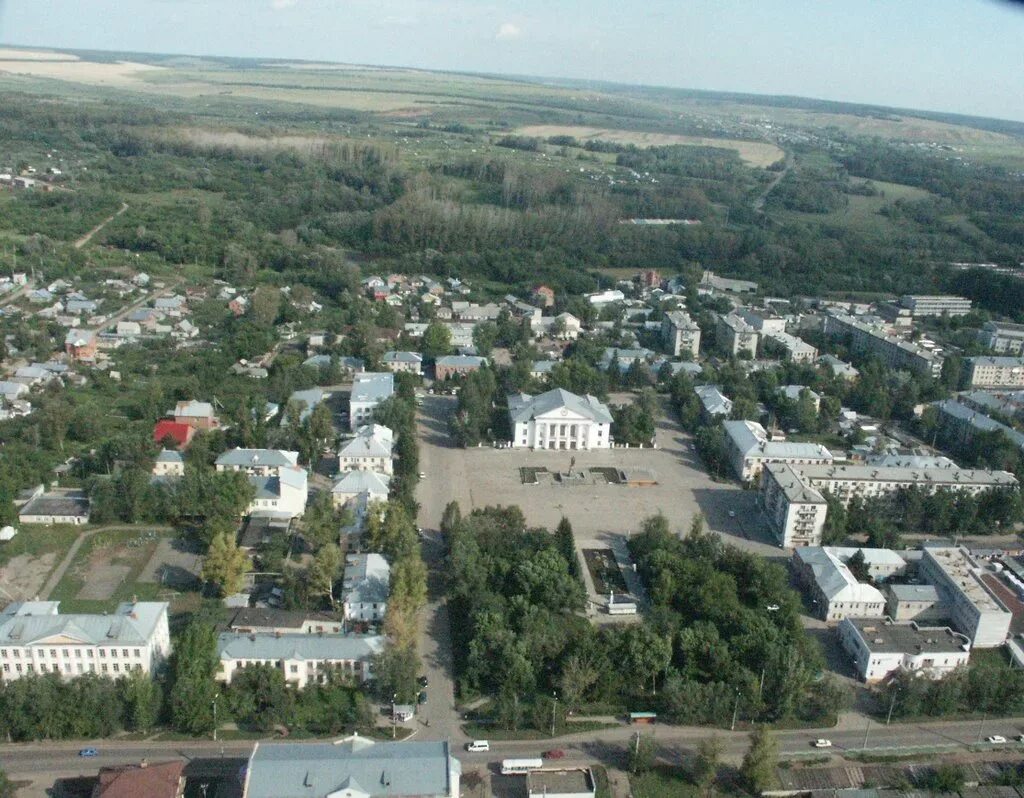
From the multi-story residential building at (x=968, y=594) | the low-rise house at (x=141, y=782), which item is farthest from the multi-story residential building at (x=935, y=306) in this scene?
the low-rise house at (x=141, y=782)

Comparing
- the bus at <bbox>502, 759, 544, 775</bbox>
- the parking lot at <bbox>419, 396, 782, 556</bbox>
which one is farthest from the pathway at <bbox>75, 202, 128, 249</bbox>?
the bus at <bbox>502, 759, 544, 775</bbox>

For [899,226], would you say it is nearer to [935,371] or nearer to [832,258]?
[832,258]

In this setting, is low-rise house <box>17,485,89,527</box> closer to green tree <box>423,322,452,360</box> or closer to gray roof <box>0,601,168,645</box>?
gray roof <box>0,601,168,645</box>

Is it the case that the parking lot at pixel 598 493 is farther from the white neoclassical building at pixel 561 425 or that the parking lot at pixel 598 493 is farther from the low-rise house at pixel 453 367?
the low-rise house at pixel 453 367

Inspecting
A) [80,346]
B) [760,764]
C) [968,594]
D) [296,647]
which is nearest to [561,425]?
[968,594]

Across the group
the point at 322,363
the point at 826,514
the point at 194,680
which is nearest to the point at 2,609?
the point at 194,680

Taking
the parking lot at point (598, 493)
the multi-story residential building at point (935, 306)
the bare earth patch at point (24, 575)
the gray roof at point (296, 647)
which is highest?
the multi-story residential building at point (935, 306)

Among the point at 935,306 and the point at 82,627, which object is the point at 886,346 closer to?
the point at 935,306

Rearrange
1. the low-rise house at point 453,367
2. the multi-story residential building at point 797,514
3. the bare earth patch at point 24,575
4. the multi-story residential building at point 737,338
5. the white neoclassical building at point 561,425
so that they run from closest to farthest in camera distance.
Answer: the bare earth patch at point 24,575, the multi-story residential building at point 797,514, the white neoclassical building at point 561,425, the low-rise house at point 453,367, the multi-story residential building at point 737,338
